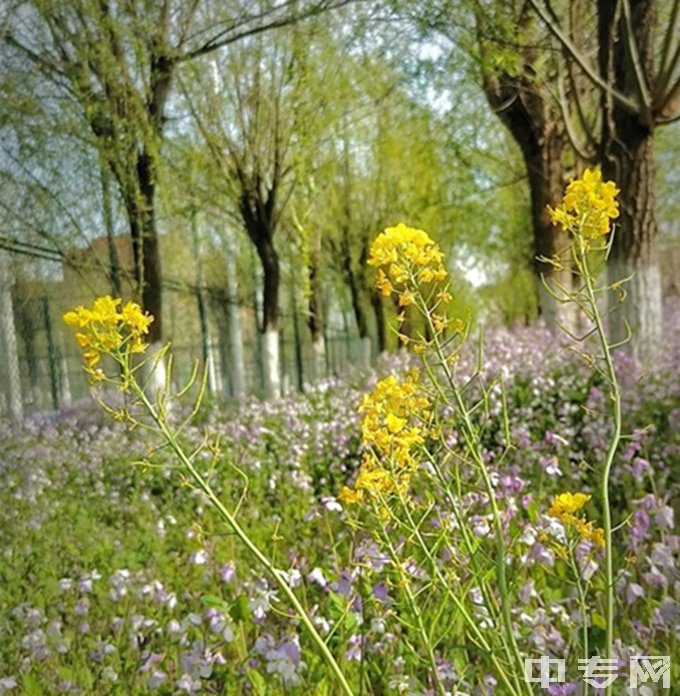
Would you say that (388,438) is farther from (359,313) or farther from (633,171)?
(359,313)

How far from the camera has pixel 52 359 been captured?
2.64m

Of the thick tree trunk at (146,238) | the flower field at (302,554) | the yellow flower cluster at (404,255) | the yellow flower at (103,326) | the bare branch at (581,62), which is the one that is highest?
the bare branch at (581,62)

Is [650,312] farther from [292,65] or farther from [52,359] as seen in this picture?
[52,359]

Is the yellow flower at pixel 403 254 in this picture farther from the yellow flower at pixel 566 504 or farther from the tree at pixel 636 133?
the tree at pixel 636 133

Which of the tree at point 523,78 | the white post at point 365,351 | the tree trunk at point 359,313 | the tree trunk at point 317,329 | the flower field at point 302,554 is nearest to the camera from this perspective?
the flower field at point 302,554

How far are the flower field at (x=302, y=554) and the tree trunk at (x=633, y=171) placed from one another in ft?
0.92

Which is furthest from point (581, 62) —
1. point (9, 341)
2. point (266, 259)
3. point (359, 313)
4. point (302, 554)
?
point (359, 313)

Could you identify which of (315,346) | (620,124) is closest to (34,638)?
(620,124)

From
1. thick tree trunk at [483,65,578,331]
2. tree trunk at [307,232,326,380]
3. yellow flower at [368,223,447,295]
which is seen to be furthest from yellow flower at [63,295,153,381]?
tree trunk at [307,232,326,380]

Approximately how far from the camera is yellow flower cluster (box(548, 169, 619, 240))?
87 centimetres

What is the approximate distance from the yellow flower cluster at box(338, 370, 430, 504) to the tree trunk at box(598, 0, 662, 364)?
2.56 m

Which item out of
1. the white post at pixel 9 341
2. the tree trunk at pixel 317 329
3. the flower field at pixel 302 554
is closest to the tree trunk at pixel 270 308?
the tree trunk at pixel 317 329

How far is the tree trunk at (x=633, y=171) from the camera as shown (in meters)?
3.27

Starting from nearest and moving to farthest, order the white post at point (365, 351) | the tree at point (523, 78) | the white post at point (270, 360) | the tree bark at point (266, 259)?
the tree at point (523, 78) → the tree bark at point (266, 259) → the white post at point (270, 360) → the white post at point (365, 351)
